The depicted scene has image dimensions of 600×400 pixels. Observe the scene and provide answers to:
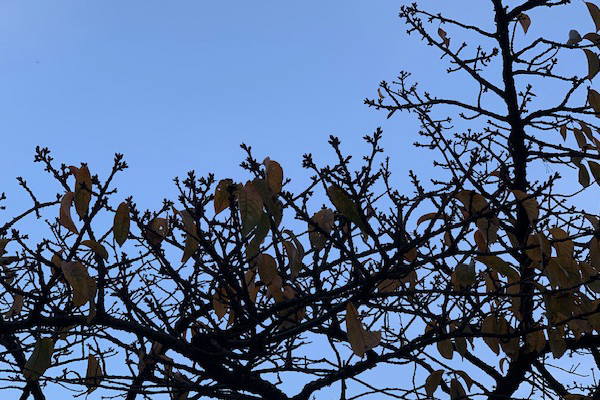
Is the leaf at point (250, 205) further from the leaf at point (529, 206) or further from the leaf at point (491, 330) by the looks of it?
the leaf at point (491, 330)

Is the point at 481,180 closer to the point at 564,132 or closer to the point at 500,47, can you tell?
the point at 564,132

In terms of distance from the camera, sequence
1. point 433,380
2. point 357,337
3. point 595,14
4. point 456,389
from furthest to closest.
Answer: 1. point 595,14
2. point 456,389
3. point 433,380
4. point 357,337

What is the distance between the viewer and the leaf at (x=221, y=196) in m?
2.64

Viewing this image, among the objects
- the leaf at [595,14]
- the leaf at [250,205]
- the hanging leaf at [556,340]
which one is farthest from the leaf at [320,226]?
the leaf at [595,14]

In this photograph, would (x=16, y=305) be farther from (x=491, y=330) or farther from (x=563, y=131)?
(x=563, y=131)


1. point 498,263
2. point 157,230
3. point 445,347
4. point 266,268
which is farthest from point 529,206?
point 157,230

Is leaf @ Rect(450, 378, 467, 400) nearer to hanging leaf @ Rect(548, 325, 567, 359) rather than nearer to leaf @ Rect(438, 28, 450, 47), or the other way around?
hanging leaf @ Rect(548, 325, 567, 359)

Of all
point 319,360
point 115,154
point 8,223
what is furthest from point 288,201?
point 8,223

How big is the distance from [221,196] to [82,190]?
20.4 inches

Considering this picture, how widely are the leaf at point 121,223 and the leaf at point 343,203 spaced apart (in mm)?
780

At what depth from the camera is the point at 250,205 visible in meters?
2.40

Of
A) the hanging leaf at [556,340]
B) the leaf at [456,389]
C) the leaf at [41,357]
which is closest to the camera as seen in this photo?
the leaf at [41,357]

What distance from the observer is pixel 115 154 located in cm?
291

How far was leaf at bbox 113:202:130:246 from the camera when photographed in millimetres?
2588
